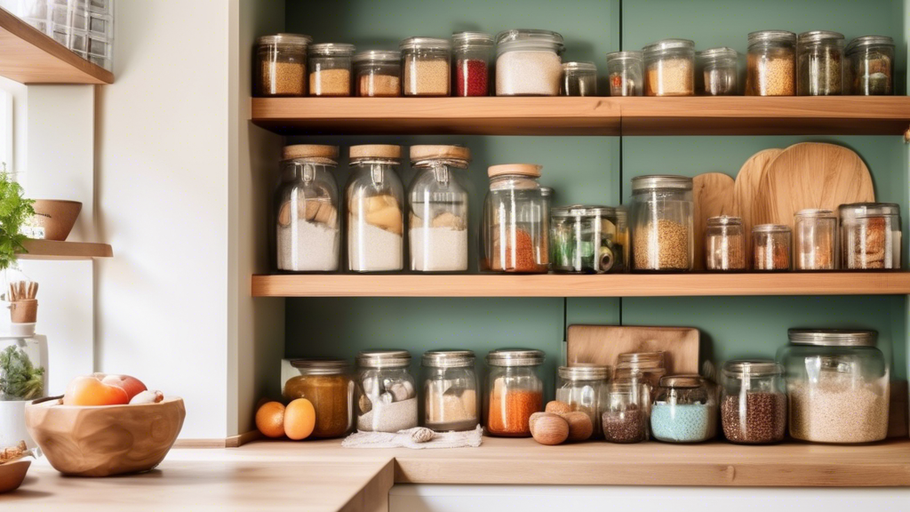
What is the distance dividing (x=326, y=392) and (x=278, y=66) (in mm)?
807

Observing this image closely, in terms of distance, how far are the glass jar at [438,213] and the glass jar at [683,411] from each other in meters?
0.56

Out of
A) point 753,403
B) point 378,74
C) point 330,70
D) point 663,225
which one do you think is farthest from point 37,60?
point 753,403

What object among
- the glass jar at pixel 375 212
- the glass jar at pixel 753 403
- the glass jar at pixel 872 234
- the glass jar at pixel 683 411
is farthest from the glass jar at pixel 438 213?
the glass jar at pixel 872 234

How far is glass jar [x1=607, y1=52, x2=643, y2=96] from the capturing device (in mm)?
2303

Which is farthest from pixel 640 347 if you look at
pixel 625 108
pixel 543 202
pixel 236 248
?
pixel 236 248

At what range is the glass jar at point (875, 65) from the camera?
2266mm

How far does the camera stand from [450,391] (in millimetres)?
2285

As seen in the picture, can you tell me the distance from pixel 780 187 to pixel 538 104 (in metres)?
0.70

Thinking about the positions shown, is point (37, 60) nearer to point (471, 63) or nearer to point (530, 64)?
point (471, 63)

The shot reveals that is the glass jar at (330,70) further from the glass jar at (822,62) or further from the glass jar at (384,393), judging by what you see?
the glass jar at (822,62)

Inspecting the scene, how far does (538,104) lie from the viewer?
7.35 ft

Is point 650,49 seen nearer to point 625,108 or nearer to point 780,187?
point 625,108

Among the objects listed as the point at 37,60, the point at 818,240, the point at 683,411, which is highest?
the point at 37,60

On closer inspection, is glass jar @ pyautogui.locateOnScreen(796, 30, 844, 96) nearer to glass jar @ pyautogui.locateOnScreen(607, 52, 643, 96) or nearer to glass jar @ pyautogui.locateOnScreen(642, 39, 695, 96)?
glass jar @ pyautogui.locateOnScreen(642, 39, 695, 96)
